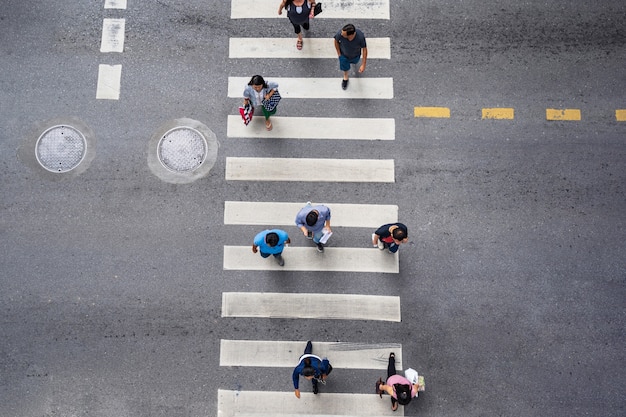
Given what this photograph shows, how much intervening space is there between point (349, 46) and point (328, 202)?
281 centimetres

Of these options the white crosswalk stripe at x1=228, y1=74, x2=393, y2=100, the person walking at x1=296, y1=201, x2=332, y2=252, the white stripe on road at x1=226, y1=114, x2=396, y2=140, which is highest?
the white crosswalk stripe at x1=228, y1=74, x2=393, y2=100

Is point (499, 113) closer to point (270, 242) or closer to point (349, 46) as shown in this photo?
point (349, 46)

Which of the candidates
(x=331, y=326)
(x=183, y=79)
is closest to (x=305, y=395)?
(x=331, y=326)

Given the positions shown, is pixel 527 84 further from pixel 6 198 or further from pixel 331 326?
pixel 6 198

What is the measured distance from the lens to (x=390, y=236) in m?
9.02

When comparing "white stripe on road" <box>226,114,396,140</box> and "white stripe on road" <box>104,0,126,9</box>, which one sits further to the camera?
"white stripe on road" <box>104,0,126,9</box>

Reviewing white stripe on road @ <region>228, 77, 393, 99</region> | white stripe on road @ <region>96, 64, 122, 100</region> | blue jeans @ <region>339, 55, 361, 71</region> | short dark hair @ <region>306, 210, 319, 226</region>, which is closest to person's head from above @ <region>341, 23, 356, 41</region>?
blue jeans @ <region>339, 55, 361, 71</region>

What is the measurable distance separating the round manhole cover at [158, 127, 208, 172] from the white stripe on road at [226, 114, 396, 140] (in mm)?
619

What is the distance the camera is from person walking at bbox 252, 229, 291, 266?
8.54 meters

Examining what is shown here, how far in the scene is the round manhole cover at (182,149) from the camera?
33.8ft

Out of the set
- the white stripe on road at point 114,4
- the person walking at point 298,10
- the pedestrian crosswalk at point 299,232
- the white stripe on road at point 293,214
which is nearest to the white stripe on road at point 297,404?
the pedestrian crosswalk at point 299,232

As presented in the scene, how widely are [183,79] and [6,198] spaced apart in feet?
13.2

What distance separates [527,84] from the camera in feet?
34.6

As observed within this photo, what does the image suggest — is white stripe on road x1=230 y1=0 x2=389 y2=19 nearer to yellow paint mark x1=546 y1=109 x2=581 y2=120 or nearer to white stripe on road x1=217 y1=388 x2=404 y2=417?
yellow paint mark x1=546 y1=109 x2=581 y2=120
